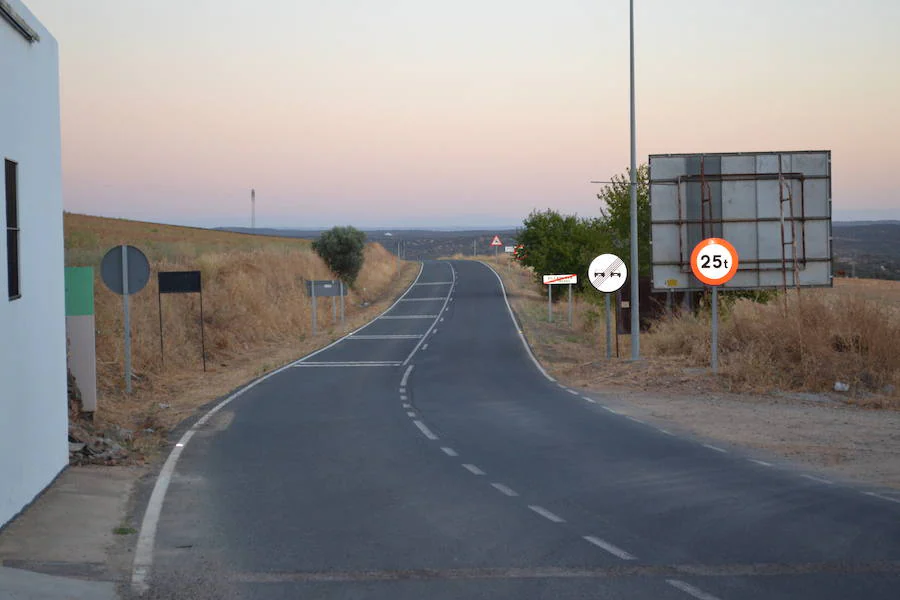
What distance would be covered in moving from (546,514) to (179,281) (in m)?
19.3

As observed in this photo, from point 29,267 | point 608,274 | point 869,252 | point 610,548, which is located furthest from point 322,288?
point 869,252

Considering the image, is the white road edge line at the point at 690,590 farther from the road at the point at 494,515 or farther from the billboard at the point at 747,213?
the billboard at the point at 747,213

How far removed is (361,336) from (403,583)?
36320mm

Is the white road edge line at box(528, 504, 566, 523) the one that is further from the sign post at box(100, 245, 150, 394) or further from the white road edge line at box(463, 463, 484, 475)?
the sign post at box(100, 245, 150, 394)

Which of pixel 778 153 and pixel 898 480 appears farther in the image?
pixel 778 153

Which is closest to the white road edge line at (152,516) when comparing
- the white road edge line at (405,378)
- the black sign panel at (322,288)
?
the white road edge line at (405,378)

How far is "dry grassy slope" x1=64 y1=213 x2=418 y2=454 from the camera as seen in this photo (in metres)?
22.5

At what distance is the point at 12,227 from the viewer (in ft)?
32.2

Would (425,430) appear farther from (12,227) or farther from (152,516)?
(12,227)

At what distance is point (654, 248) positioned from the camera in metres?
26.3

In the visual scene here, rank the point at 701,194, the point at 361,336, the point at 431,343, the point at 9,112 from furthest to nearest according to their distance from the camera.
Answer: the point at 361,336 → the point at 431,343 → the point at 701,194 → the point at 9,112

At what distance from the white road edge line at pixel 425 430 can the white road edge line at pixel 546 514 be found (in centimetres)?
547

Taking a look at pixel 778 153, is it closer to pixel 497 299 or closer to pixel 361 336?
pixel 361 336

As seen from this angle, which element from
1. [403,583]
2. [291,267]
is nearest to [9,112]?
[403,583]
